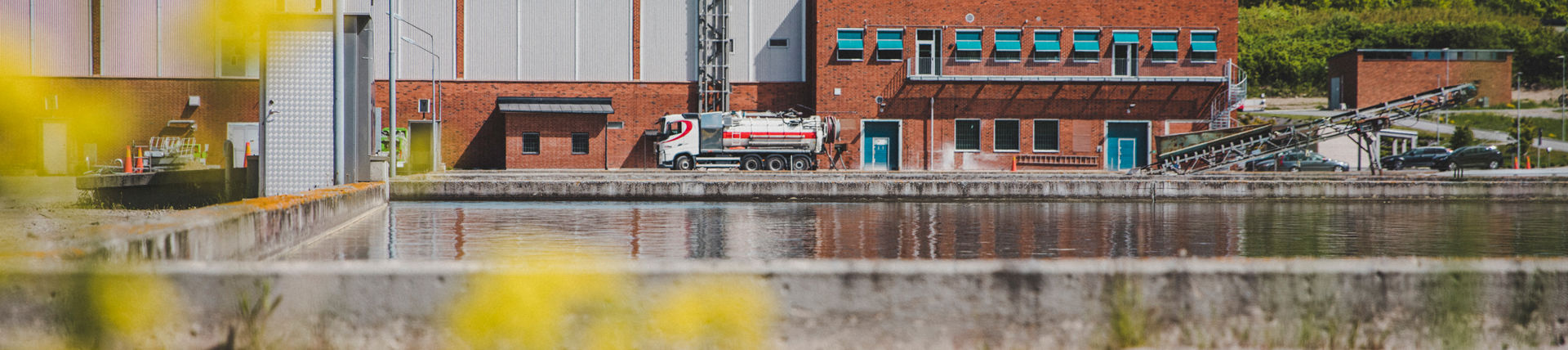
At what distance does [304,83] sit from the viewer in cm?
1509

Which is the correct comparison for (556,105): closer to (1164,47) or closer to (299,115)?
(1164,47)

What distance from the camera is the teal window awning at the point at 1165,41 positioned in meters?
41.2

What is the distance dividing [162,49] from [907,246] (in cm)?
1035

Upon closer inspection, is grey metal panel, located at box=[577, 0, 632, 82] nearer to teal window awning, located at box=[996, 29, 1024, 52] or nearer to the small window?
the small window

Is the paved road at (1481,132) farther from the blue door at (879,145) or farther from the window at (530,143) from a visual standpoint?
the window at (530,143)

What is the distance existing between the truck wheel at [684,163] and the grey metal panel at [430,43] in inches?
402

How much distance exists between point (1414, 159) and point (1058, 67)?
19.2 metres

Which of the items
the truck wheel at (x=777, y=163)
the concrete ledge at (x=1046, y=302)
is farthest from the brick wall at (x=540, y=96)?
the concrete ledge at (x=1046, y=302)

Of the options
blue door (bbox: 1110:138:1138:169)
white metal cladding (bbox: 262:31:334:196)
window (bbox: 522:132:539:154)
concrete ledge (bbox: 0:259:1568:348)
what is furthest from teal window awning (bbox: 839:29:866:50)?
concrete ledge (bbox: 0:259:1568:348)

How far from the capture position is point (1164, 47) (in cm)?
4125

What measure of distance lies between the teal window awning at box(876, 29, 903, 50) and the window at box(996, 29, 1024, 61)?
11.6 ft

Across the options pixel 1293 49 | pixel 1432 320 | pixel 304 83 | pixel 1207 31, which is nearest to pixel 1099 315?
pixel 1432 320

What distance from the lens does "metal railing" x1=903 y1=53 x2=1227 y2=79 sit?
135ft

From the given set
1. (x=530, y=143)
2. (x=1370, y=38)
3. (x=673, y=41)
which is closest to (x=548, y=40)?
(x=530, y=143)
